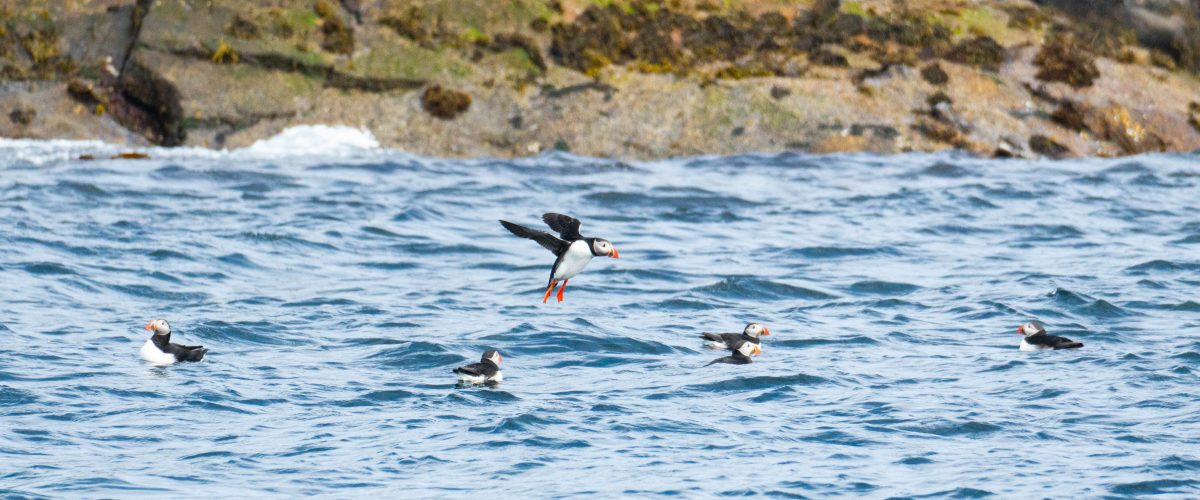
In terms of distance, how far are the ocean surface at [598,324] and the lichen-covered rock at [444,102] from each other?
128 centimetres

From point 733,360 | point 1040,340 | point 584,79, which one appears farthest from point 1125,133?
point 733,360

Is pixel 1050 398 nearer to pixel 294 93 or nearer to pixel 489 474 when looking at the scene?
pixel 489 474

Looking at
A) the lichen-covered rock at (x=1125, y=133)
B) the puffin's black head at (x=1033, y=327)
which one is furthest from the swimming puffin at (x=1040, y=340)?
the lichen-covered rock at (x=1125, y=133)

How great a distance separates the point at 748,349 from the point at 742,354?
184mm

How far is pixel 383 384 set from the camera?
49.8ft

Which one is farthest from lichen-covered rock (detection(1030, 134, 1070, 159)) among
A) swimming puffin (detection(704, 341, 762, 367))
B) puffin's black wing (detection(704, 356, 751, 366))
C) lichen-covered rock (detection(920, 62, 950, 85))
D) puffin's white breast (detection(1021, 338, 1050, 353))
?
puffin's black wing (detection(704, 356, 751, 366))

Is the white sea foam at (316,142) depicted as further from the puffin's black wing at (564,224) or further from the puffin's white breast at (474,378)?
the puffin's white breast at (474,378)

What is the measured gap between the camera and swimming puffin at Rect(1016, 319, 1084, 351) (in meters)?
16.6

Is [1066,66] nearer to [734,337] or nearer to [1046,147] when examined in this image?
[1046,147]

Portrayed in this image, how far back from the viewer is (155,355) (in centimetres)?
1576

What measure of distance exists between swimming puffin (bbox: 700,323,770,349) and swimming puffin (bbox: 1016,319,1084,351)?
122 inches

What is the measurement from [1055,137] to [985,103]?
1676 millimetres

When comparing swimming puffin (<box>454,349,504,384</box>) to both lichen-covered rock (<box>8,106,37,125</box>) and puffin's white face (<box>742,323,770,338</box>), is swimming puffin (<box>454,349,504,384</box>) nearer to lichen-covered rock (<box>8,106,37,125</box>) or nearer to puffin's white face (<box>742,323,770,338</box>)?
puffin's white face (<box>742,323,770,338</box>)

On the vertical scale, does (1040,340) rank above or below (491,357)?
above
